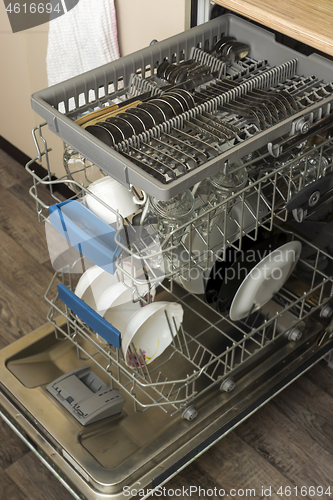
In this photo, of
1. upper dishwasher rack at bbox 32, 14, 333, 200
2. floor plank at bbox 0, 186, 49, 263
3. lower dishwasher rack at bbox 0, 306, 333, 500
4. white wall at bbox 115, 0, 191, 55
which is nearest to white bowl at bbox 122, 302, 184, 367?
lower dishwasher rack at bbox 0, 306, 333, 500

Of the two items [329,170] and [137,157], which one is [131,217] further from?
[329,170]

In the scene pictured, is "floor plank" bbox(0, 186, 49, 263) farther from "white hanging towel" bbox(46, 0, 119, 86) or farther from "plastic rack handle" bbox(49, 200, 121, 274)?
"plastic rack handle" bbox(49, 200, 121, 274)

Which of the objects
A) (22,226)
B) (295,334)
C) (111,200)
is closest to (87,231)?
(111,200)

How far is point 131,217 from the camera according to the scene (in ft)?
3.32

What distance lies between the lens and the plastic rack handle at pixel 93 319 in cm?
102

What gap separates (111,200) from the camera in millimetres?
946

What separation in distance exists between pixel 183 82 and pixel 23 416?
778 mm

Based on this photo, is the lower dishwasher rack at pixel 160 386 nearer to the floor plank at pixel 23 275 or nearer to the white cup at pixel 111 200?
the white cup at pixel 111 200

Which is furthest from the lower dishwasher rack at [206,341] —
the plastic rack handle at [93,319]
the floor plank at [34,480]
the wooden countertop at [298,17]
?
the wooden countertop at [298,17]

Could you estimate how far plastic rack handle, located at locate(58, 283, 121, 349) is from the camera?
1.02m

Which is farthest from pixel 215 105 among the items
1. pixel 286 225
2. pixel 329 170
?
pixel 286 225

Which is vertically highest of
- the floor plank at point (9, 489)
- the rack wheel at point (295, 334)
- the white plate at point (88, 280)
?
the white plate at point (88, 280)

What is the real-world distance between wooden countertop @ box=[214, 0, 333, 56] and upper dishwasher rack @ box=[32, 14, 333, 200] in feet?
0.32

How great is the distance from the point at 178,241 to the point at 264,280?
0.39m
